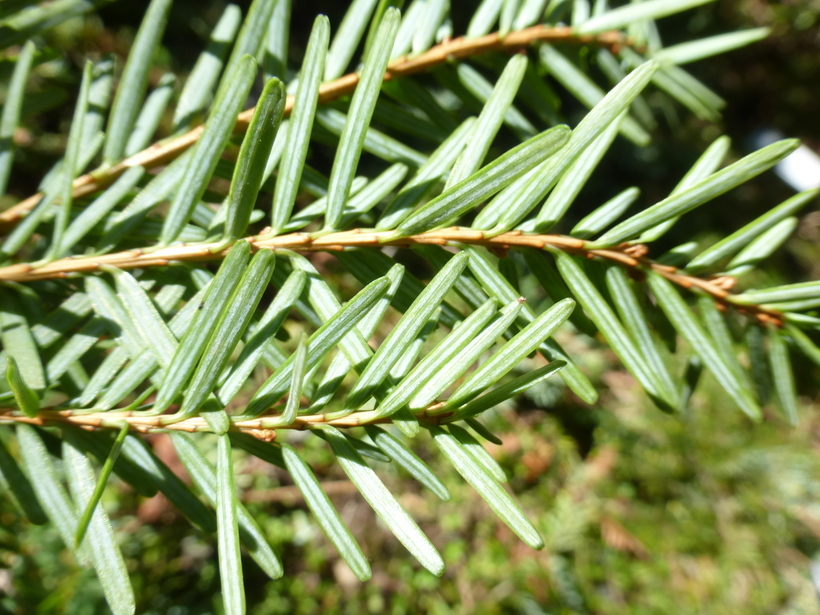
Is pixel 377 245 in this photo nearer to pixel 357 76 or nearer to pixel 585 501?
pixel 357 76

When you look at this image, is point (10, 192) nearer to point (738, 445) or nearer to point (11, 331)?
point (11, 331)

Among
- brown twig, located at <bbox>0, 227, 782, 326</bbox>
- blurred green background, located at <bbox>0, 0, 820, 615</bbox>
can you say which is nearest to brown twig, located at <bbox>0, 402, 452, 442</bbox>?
brown twig, located at <bbox>0, 227, 782, 326</bbox>

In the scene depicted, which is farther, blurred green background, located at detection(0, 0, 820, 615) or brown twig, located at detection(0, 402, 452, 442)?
blurred green background, located at detection(0, 0, 820, 615)

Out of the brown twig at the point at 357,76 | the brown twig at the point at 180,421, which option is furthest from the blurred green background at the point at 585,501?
the brown twig at the point at 180,421

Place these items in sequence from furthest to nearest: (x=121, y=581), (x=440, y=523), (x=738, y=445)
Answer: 1. (x=738, y=445)
2. (x=440, y=523)
3. (x=121, y=581)

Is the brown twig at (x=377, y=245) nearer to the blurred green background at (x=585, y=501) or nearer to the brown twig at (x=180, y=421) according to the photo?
the brown twig at (x=180, y=421)

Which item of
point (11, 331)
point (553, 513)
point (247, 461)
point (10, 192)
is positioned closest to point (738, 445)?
point (553, 513)

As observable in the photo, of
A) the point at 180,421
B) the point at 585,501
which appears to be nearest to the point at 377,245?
the point at 180,421

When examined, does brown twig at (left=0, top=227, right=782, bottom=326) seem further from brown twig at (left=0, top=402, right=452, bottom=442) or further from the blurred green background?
the blurred green background
